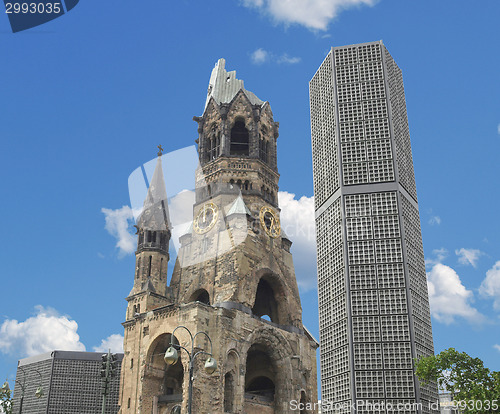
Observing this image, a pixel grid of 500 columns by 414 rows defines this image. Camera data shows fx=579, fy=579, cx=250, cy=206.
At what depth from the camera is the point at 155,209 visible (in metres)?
56.6

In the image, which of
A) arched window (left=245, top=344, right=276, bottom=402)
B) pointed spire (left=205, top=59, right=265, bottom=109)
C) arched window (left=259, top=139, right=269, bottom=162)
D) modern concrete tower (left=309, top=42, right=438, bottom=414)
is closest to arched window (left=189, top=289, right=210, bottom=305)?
arched window (left=245, top=344, right=276, bottom=402)

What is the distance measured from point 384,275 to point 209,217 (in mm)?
22537

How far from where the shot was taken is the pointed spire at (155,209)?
55719 millimetres

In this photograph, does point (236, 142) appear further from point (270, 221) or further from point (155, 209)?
point (155, 209)

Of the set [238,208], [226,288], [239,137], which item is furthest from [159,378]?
[239,137]

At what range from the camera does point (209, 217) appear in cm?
5247

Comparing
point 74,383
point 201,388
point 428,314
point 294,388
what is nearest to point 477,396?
point 428,314

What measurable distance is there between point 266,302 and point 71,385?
25.2 meters

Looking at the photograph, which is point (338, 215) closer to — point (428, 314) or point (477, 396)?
point (428, 314)

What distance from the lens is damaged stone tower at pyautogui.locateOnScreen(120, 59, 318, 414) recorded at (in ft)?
144

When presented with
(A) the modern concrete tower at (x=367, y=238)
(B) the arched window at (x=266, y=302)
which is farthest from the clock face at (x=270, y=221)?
(A) the modern concrete tower at (x=367, y=238)

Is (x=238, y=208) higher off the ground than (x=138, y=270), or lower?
higher

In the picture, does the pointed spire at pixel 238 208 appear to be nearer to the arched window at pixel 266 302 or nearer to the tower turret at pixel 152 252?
the arched window at pixel 266 302

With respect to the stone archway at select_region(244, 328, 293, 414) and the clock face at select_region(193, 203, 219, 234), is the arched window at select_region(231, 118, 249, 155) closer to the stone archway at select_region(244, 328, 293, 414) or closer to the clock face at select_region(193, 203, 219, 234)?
the clock face at select_region(193, 203, 219, 234)
